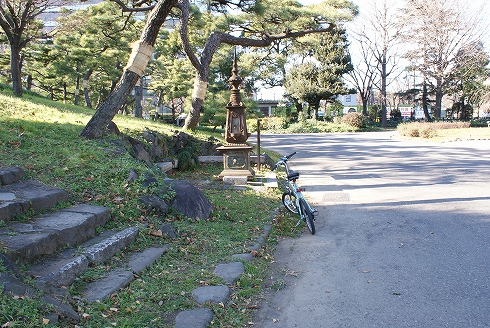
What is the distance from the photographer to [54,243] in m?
3.79

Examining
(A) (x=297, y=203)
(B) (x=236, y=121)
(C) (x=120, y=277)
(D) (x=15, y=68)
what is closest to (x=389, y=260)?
(A) (x=297, y=203)

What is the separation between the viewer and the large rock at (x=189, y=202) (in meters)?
6.01

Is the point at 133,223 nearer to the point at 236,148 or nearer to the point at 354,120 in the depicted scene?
the point at 236,148

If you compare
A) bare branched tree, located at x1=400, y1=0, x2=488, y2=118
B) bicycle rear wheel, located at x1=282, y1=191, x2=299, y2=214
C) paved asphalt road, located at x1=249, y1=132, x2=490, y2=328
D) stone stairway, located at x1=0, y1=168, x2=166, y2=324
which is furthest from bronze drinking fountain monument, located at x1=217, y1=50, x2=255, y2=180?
bare branched tree, located at x1=400, y1=0, x2=488, y2=118

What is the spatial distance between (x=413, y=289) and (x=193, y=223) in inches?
117

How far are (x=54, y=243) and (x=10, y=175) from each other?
5.43ft

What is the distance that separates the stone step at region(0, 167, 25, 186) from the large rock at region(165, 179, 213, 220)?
6.46 feet

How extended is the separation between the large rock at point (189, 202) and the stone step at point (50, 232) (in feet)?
4.25

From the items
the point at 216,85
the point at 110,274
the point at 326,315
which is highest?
the point at 216,85

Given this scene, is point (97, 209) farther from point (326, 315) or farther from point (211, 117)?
point (211, 117)

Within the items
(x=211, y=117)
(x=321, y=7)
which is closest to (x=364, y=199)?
(x=321, y=7)

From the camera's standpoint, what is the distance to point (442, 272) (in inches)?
175

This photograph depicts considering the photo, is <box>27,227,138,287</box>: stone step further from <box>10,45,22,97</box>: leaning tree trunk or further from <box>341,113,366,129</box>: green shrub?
<box>341,113,366,129</box>: green shrub

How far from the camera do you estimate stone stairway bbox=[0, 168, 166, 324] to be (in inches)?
125
